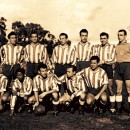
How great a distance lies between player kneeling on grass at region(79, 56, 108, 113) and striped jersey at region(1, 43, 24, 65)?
5.75ft

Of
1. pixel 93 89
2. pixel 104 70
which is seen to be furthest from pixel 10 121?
pixel 104 70

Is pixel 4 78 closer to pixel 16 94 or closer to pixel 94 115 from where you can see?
pixel 16 94

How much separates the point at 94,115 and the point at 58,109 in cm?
100

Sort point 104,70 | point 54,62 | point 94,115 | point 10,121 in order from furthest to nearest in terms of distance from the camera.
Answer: point 54,62 < point 104,70 < point 94,115 < point 10,121

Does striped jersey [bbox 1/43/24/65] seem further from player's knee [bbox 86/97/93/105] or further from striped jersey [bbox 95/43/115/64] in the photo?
player's knee [bbox 86/97/93/105]

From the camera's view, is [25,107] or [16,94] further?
[25,107]

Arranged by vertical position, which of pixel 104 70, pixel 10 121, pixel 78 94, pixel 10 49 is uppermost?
pixel 10 49

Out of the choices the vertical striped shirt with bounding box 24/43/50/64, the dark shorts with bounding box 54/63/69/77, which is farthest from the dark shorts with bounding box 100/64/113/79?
the vertical striped shirt with bounding box 24/43/50/64

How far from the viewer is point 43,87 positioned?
25.1 feet

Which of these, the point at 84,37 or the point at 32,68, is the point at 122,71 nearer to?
the point at 84,37

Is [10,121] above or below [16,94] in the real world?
below

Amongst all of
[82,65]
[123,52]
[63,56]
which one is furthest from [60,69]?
[123,52]

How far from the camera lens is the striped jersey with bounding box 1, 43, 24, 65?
8.17m

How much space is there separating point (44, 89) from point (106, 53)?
173 centimetres
